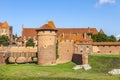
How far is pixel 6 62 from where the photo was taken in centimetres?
6731

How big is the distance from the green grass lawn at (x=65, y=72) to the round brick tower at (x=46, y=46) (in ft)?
12.5

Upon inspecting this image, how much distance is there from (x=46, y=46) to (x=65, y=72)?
44.1 ft

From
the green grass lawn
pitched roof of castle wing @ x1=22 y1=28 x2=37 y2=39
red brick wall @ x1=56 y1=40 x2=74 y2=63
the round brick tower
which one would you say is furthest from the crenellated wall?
pitched roof of castle wing @ x1=22 y1=28 x2=37 y2=39

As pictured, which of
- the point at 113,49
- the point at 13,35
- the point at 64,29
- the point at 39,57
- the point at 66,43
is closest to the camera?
the point at 39,57

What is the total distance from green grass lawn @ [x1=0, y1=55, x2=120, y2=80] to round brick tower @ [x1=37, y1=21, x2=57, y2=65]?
381cm

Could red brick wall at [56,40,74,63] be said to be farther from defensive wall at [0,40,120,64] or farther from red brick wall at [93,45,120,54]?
red brick wall at [93,45,120,54]

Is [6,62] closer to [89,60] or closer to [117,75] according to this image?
[89,60]

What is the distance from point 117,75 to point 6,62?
1201 inches

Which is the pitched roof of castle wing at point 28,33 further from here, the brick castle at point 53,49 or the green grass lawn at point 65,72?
the green grass lawn at point 65,72

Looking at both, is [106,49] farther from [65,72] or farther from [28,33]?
[28,33]

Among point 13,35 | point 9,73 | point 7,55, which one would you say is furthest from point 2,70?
point 13,35

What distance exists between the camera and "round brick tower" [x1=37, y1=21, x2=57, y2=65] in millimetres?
61188

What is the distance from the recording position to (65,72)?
1941 inches

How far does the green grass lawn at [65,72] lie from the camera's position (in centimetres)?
4219
